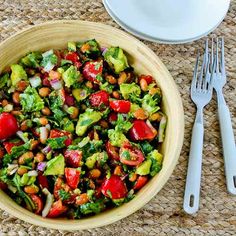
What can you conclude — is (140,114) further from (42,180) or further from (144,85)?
(42,180)

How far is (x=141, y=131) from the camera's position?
214 centimetres

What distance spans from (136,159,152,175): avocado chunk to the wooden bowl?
1.8 inches

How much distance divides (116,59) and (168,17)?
47 cm

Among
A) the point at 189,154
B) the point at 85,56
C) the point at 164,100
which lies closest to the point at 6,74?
the point at 85,56

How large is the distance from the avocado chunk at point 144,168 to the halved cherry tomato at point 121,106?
0.79 ft

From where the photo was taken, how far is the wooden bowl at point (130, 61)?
2.00 metres

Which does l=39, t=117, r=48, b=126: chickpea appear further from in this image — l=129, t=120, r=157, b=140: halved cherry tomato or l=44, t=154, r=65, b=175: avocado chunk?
l=129, t=120, r=157, b=140: halved cherry tomato

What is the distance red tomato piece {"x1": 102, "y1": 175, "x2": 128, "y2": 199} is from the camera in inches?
80.6

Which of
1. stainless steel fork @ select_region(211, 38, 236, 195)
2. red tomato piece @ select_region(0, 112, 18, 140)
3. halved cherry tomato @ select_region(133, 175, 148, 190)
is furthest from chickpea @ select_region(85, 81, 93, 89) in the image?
stainless steel fork @ select_region(211, 38, 236, 195)

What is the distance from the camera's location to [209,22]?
255 cm

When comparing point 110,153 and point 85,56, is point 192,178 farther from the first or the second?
point 85,56

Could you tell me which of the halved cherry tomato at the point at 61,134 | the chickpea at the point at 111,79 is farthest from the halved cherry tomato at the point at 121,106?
the halved cherry tomato at the point at 61,134

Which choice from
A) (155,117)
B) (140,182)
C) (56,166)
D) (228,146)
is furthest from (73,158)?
(228,146)

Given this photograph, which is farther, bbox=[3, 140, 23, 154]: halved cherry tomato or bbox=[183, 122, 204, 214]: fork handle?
bbox=[183, 122, 204, 214]: fork handle
